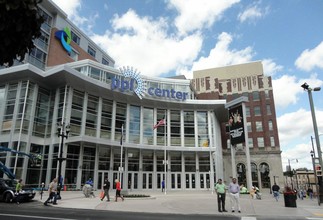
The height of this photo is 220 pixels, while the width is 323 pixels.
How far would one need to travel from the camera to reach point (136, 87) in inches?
1567

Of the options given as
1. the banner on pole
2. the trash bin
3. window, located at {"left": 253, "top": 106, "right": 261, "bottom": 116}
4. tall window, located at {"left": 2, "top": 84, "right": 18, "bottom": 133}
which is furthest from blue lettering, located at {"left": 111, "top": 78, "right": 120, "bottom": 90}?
window, located at {"left": 253, "top": 106, "right": 261, "bottom": 116}

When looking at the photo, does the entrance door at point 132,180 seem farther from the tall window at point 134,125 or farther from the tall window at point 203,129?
the tall window at point 203,129

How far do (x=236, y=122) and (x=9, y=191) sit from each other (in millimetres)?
26093

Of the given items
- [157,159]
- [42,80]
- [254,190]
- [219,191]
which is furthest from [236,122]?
[42,80]

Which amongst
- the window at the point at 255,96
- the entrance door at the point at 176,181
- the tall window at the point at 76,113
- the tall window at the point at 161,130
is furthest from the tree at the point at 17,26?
the window at the point at 255,96

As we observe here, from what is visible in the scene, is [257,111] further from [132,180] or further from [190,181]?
[132,180]

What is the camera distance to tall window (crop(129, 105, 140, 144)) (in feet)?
132

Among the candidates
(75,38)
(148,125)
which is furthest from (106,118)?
(75,38)

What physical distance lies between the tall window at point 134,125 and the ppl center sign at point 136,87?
10.1 ft

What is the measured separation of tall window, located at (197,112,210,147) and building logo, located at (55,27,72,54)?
2475 centimetres

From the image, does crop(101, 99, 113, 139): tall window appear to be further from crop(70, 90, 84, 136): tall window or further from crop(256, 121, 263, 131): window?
crop(256, 121, 263, 131): window

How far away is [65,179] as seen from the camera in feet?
104

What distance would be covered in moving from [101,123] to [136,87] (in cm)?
739

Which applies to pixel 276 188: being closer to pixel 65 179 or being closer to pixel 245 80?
pixel 65 179
